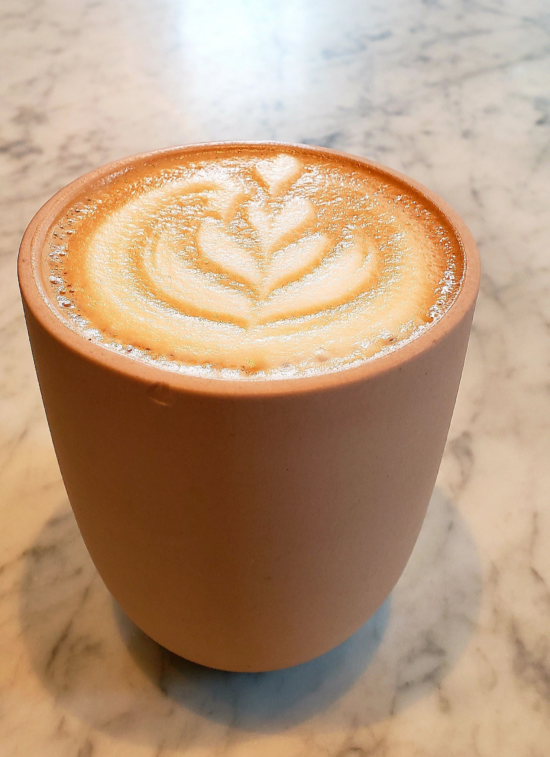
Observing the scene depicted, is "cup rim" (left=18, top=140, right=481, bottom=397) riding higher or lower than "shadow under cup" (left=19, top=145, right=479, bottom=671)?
higher

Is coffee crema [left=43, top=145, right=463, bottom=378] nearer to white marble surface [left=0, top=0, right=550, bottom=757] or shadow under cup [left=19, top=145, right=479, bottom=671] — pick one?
shadow under cup [left=19, top=145, right=479, bottom=671]

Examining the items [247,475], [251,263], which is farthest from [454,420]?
[247,475]

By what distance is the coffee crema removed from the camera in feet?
2.41

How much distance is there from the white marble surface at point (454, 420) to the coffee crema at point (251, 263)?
0.51 m

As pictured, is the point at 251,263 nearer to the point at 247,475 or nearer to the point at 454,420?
the point at 247,475

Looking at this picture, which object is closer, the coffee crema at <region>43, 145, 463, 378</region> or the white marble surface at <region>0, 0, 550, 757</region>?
the coffee crema at <region>43, 145, 463, 378</region>

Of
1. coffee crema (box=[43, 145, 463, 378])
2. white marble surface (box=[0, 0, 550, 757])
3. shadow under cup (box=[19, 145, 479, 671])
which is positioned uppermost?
coffee crema (box=[43, 145, 463, 378])

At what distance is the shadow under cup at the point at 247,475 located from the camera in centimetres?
67

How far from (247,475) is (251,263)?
10.9 inches

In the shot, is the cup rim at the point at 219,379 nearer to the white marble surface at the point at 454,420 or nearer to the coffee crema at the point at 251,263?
the coffee crema at the point at 251,263

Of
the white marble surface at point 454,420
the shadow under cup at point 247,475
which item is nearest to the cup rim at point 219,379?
the shadow under cup at point 247,475

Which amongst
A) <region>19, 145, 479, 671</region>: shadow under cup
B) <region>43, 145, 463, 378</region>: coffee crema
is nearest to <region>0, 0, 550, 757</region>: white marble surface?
<region>19, 145, 479, 671</region>: shadow under cup

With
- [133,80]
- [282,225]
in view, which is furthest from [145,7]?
[282,225]

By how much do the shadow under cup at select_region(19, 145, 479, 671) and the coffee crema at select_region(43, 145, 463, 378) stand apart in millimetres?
38
